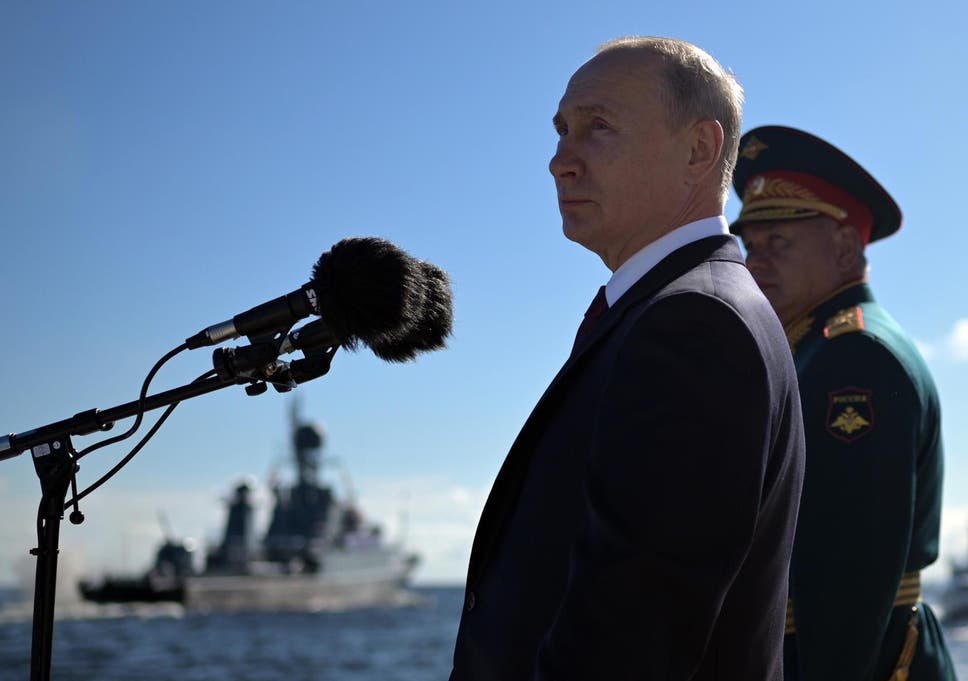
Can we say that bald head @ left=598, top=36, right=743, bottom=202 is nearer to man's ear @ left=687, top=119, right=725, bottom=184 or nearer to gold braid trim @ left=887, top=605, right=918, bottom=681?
man's ear @ left=687, top=119, right=725, bottom=184

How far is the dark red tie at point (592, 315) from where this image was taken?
1.71 metres

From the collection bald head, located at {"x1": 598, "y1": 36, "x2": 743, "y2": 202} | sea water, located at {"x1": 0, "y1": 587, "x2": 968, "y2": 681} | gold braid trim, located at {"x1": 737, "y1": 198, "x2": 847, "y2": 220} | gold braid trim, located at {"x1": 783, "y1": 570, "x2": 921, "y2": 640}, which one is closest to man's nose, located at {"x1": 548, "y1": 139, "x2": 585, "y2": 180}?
bald head, located at {"x1": 598, "y1": 36, "x2": 743, "y2": 202}

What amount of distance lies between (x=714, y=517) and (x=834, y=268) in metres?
1.96

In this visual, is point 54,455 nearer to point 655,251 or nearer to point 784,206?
point 655,251

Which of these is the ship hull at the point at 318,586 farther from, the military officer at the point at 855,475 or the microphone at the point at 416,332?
the microphone at the point at 416,332

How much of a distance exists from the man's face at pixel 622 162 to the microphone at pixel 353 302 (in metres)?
0.42

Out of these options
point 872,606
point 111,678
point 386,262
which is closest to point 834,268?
point 872,606

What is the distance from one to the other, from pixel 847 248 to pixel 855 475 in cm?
76

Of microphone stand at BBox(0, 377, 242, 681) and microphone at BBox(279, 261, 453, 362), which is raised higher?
microphone at BBox(279, 261, 453, 362)

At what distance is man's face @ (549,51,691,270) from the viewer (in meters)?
1.68

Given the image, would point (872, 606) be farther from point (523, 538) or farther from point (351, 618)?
point (351, 618)

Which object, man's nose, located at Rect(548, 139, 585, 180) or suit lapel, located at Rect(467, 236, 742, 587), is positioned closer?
suit lapel, located at Rect(467, 236, 742, 587)

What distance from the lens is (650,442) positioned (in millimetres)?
1387

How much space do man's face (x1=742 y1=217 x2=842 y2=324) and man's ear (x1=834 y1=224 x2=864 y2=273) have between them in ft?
0.05
